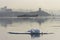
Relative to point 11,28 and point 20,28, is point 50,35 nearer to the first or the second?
point 20,28

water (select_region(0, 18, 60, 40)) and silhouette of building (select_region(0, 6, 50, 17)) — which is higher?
silhouette of building (select_region(0, 6, 50, 17))

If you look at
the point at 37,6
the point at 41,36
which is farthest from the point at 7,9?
the point at 41,36

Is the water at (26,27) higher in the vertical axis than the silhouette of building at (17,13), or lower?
lower

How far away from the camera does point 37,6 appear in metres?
2.12

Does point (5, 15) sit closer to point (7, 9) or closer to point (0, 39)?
point (7, 9)

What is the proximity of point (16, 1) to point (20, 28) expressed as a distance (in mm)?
409

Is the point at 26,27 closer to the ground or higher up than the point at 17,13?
closer to the ground

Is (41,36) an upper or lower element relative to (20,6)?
lower

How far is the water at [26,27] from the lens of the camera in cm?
208

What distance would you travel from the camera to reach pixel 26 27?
212cm

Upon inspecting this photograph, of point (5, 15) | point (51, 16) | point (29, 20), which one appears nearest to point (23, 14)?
point (29, 20)

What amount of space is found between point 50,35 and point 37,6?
1.56ft

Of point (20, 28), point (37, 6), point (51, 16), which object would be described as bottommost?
point (20, 28)

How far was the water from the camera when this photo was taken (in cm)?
208
